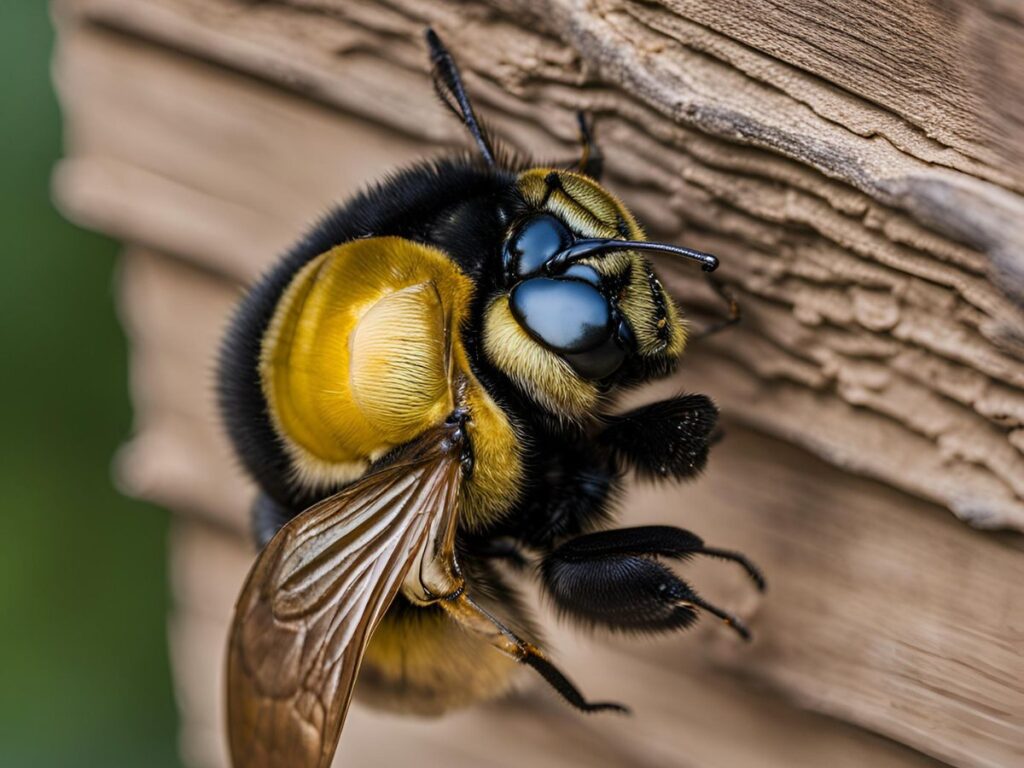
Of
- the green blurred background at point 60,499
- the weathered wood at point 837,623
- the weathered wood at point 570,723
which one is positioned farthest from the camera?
the green blurred background at point 60,499

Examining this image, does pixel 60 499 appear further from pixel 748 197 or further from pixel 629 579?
pixel 748 197

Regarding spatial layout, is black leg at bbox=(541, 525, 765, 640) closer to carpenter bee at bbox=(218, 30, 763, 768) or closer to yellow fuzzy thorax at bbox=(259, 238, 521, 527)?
carpenter bee at bbox=(218, 30, 763, 768)

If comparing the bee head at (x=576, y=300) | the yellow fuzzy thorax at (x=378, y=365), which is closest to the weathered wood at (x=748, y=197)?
the bee head at (x=576, y=300)

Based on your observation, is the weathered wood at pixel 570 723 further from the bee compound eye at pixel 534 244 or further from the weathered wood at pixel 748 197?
the bee compound eye at pixel 534 244

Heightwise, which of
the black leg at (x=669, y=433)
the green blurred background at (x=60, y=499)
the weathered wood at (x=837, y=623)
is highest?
the black leg at (x=669, y=433)

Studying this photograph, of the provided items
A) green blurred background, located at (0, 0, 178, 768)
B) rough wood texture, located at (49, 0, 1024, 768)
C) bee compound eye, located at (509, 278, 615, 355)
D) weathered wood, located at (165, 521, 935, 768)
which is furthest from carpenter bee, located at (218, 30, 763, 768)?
green blurred background, located at (0, 0, 178, 768)
